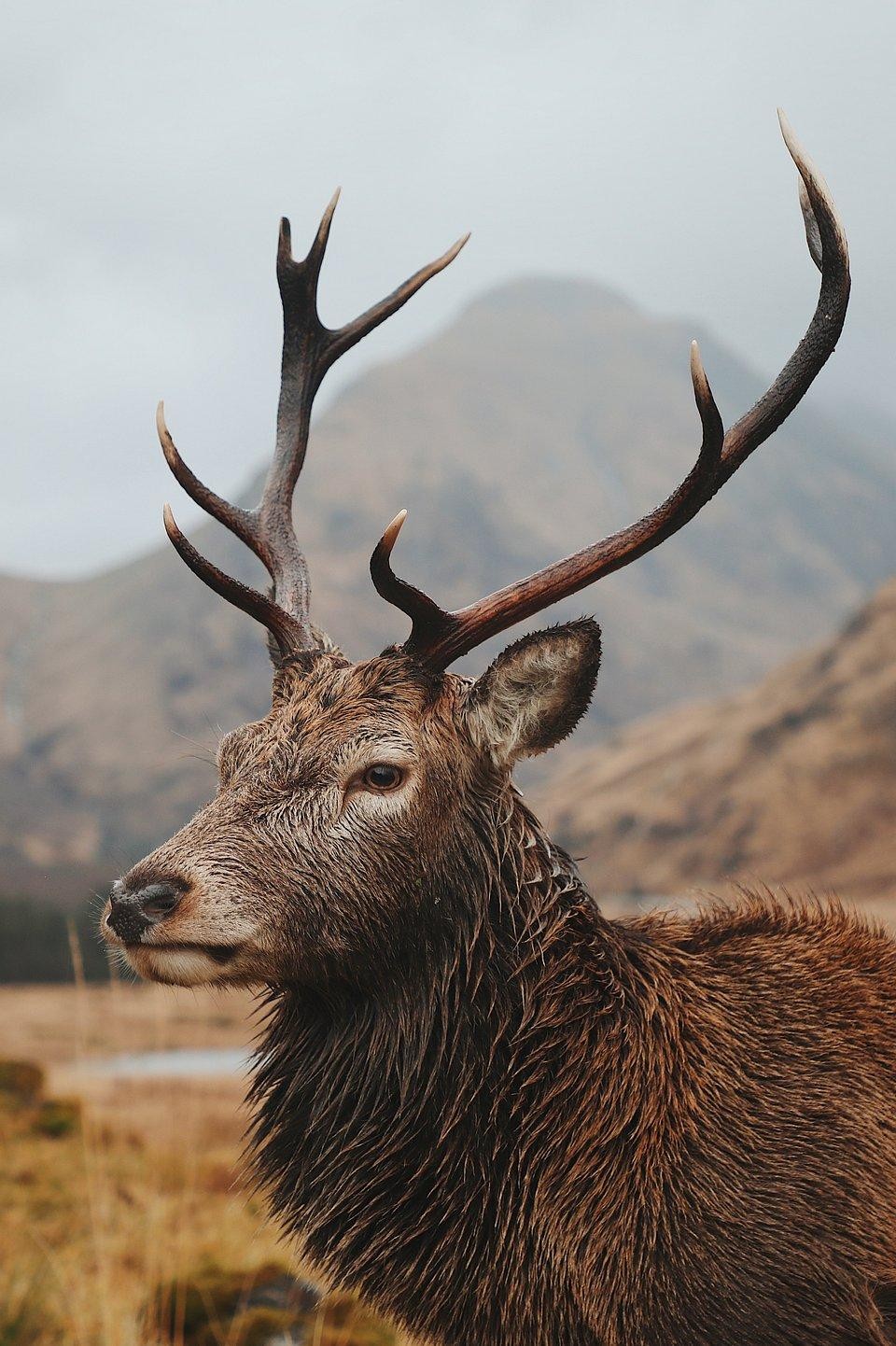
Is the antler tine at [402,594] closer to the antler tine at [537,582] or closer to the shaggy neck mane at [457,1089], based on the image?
the antler tine at [537,582]

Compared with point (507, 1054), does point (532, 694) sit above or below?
above

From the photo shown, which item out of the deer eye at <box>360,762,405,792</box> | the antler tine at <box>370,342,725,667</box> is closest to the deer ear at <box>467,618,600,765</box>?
the antler tine at <box>370,342,725,667</box>

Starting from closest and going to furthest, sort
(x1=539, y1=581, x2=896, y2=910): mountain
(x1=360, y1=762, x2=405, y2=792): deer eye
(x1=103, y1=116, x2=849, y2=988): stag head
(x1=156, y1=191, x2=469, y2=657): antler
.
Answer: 1. (x1=103, y1=116, x2=849, y2=988): stag head
2. (x1=360, y1=762, x2=405, y2=792): deer eye
3. (x1=156, y1=191, x2=469, y2=657): antler
4. (x1=539, y1=581, x2=896, y2=910): mountain

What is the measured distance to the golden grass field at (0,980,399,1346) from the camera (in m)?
4.86

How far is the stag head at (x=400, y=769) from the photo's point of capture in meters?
3.26

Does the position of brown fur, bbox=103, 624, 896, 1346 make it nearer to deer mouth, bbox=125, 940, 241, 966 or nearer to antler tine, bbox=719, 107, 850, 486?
deer mouth, bbox=125, 940, 241, 966

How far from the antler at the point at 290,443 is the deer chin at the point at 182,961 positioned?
44.6 inches

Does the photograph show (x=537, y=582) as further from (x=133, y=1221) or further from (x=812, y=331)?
(x=133, y=1221)

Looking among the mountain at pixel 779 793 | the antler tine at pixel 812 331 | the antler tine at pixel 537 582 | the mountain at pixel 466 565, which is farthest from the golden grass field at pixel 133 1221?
the mountain at pixel 466 565

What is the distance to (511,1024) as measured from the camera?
3428 millimetres

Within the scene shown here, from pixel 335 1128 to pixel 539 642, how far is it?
1.47m

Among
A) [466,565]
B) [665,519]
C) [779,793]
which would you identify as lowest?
[779,793]

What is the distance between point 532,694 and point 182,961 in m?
1.21

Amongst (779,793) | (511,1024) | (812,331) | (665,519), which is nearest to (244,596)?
(665,519)
